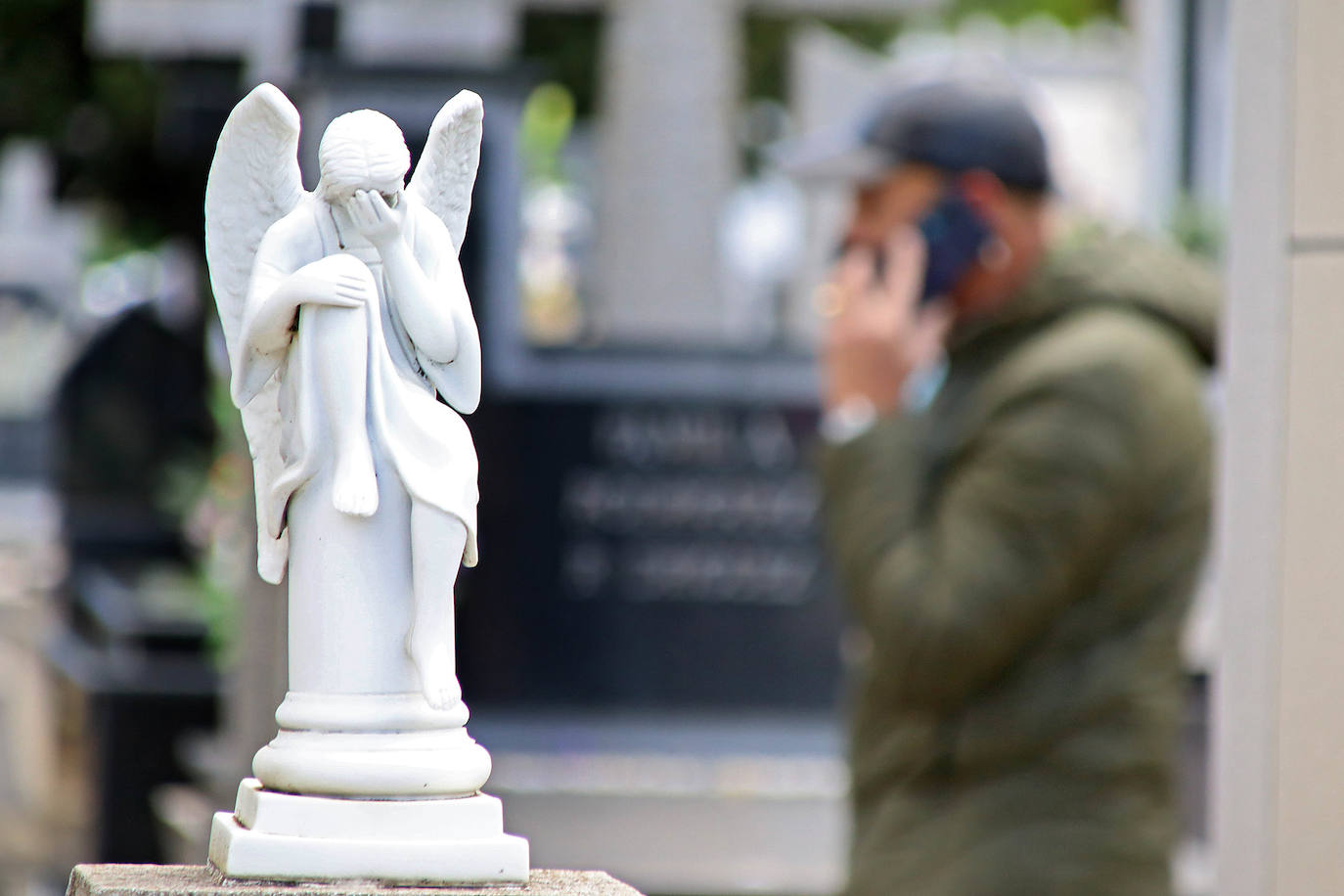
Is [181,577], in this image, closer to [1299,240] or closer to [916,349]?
[916,349]

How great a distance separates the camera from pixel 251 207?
217 centimetres

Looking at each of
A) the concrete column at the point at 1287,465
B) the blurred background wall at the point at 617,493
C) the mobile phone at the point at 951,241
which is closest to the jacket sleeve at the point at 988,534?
the mobile phone at the point at 951,241

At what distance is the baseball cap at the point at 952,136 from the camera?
4039 mm

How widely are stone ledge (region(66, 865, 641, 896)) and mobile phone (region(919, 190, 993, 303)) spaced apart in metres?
2.12

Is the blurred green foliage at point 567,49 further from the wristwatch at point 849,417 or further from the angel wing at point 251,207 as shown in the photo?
the angel wing at point 251,207

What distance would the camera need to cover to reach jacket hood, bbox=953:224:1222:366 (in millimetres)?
Result: 3910

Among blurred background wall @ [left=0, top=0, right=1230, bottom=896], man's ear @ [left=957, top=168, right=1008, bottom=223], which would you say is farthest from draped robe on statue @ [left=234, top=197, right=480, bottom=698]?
blurred background wall @ [left=0, top=0, right=1230, bottom=896]

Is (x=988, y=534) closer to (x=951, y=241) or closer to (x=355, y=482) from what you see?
(x=951, y=241)

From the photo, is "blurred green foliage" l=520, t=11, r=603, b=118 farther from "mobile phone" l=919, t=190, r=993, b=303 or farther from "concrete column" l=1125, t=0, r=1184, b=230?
"mobile phone" l=919, t=190, r=993, b=303

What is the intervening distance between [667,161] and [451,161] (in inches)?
233

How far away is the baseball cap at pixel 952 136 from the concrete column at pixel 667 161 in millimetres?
3682

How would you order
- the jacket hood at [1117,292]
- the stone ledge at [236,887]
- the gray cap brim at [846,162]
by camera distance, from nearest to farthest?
the stone ledge at [236,887], the jacket hood at [1117,292], the gray cap brim at [846,162]

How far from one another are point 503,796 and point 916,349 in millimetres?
3408

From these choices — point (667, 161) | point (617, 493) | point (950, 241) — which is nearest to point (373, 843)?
point (950, 241)
